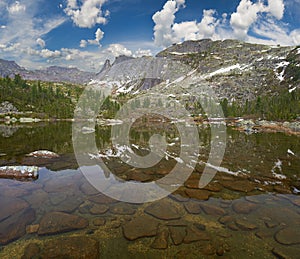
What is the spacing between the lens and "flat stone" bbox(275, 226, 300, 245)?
10.8 meters

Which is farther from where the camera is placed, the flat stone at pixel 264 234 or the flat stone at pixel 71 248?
the flat stone at pixel 264 234

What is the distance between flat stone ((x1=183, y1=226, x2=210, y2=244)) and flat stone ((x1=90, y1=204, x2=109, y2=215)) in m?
5.17

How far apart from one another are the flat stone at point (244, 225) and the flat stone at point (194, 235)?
2190mm

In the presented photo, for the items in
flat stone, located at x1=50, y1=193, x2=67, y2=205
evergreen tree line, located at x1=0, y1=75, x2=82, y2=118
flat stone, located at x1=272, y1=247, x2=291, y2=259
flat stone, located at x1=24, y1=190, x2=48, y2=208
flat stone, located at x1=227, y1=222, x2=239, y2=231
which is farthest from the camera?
evergreen tree line, located at x1=0, y1=75, x2=82, y2=118

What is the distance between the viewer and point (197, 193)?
1681cm

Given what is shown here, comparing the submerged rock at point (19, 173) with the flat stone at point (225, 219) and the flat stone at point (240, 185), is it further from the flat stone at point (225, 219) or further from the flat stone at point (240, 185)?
the flat stone at point (240, 185)

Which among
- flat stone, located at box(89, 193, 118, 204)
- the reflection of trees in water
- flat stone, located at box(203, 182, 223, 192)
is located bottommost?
flat stone, located at box(89, 193, 118, 204)

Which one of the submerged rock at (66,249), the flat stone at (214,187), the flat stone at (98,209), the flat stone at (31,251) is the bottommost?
the flat stone at (31,251)

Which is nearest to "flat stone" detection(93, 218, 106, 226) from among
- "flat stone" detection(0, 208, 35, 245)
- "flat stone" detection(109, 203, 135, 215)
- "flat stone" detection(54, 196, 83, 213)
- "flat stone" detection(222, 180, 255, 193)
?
"flat stone" detection(109, 203, 135, 215)

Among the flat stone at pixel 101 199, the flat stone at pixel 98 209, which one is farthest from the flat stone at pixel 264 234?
the flat stone at pixel 101 199

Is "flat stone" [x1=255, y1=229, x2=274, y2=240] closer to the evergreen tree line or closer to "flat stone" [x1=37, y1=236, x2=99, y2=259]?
"flat stone" [x1=37, y1=236, x2=99, y2=259]

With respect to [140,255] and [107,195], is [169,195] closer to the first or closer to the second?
[107,195]

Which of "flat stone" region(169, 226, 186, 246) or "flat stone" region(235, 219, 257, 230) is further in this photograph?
"flat stone" region(235, 219, 257, 230)

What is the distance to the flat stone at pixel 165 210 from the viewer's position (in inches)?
522
